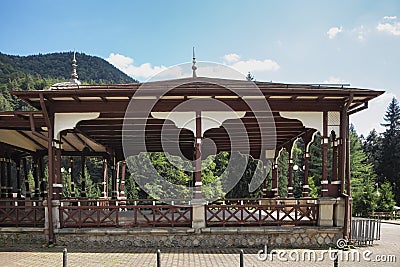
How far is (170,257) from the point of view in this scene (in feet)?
28.9

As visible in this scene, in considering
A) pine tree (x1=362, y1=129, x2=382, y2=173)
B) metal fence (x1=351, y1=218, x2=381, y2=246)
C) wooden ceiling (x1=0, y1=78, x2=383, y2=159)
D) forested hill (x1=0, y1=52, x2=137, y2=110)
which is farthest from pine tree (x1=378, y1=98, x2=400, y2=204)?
forested hill (x1=0, y1=52, x2=137, y2=110)

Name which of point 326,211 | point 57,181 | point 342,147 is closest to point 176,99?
point 57,181

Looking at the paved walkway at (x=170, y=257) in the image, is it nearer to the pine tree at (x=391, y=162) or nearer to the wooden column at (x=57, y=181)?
the wooden column at (x=57, y=181)

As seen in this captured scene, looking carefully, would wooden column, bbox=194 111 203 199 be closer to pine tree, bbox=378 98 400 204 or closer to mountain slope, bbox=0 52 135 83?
pine tree, bbox=378 98 400 204

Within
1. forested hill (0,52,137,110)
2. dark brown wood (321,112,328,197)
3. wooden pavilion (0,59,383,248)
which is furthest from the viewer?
forested hill (0,52,137,110)

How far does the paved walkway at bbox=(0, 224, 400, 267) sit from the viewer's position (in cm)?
819

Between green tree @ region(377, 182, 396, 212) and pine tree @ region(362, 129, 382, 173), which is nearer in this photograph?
green tree @ region(377, 182, 396, 212)

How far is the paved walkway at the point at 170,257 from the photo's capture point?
26.9 feet

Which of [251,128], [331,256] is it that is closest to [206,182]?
[251,128]

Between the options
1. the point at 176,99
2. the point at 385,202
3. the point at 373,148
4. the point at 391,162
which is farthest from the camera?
the point at 373,148

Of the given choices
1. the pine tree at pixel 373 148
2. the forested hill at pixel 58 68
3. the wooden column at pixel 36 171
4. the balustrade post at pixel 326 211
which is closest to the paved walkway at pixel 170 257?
the balustrade post at pixel 326 211

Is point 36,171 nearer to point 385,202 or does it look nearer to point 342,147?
point 342,147

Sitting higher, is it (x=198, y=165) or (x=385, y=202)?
(x=198, y=165)

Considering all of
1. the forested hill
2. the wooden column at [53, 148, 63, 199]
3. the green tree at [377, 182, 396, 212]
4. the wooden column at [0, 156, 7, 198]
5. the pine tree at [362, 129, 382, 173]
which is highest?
the forested hill
